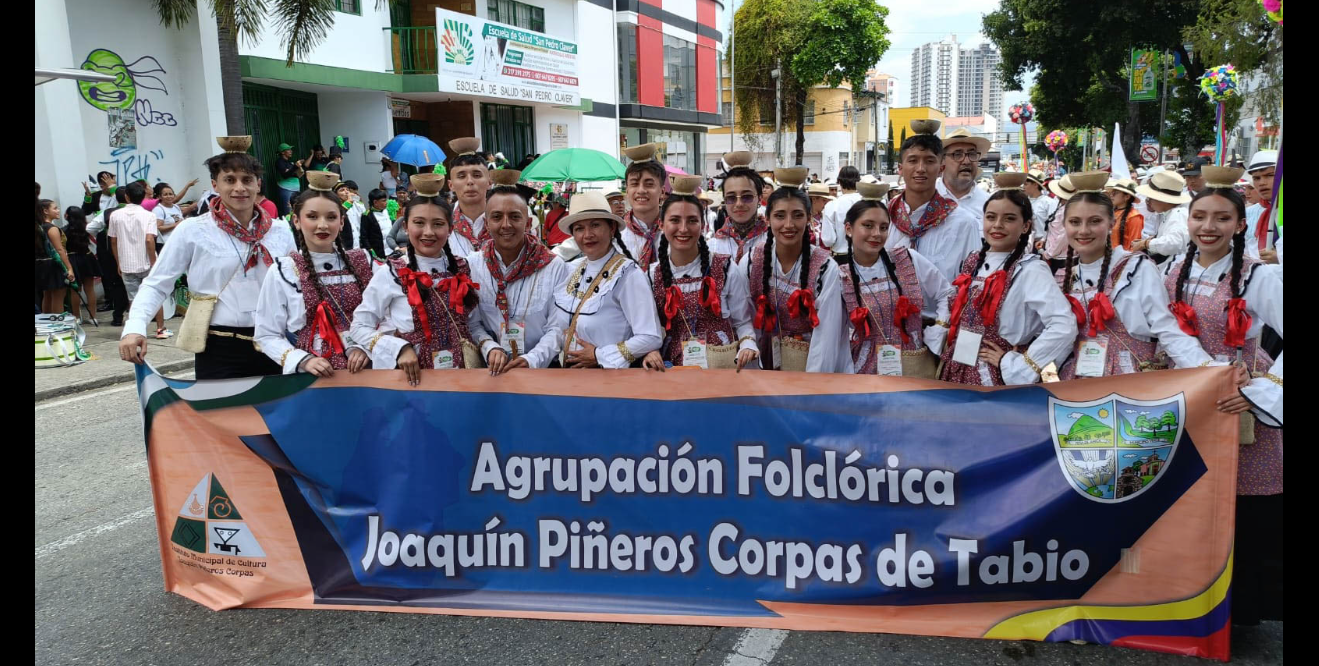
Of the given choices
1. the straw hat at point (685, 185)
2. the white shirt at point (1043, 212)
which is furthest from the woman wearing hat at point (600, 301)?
the white shirt at point (1043, 212)

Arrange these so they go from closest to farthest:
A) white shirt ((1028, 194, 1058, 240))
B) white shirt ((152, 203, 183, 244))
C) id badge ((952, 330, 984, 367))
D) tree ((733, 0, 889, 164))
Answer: id badge ((952, 330, 984, 367)) → white shirt ((1028, 194, 1058, 240)) → white shirt ((152, 203, 183, 244)) → tree ((733, 0, 889, 164))

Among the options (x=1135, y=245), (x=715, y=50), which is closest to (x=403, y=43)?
(x=1135, y=245)

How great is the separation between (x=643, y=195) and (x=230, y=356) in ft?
8.27

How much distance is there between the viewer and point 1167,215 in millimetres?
7879

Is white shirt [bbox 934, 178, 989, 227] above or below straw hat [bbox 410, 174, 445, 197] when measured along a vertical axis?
below

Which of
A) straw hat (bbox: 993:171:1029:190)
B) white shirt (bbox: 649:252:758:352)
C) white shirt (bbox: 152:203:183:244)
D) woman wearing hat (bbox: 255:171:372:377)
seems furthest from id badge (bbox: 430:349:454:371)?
white shirt (bbox: 152:203:183:244)

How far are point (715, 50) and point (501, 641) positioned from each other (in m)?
39.8

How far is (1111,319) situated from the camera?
3.79m

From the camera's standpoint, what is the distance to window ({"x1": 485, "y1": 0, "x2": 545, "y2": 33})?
77.9 ft

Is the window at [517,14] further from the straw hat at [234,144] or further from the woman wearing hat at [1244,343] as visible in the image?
the woman wearing hat at [1244,343]

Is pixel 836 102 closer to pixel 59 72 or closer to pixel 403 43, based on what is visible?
pixel 403 43

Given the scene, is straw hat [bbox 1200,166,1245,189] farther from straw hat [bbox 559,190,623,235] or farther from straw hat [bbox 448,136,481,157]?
straw hat [bbox 448,136,481,157]

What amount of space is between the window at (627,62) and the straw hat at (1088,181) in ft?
95.6

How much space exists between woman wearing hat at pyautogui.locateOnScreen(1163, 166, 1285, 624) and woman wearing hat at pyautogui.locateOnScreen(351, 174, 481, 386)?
317 centimetres
